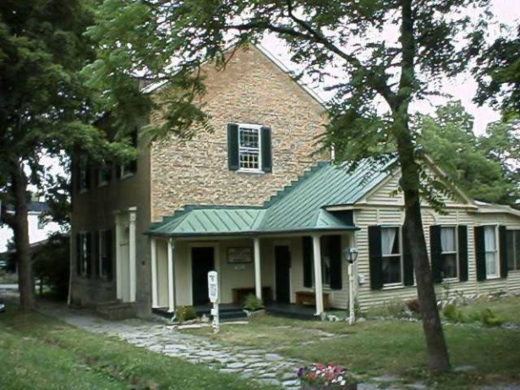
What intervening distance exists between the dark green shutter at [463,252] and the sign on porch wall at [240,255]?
7017mm

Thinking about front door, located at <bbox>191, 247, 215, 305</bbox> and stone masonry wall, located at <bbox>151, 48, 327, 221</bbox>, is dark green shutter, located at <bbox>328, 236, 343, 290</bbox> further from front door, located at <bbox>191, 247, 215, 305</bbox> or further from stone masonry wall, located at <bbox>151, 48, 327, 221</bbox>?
front door, located at <bbox>191, 247, 215, 305</bbox>

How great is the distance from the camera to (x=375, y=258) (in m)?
19.2

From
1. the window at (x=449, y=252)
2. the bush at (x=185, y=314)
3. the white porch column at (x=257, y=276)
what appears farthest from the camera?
the window at (x=449, y=252)

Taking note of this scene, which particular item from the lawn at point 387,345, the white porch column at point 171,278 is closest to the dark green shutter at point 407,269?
the lawn at point 387,345

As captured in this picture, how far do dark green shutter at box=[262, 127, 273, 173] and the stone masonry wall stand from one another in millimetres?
227

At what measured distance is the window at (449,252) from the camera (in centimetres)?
2148

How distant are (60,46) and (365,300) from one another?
11436 millimetres

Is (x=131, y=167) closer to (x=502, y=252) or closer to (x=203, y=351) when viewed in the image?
(x=203, y=351)

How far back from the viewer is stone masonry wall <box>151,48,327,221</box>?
2088 centimetres

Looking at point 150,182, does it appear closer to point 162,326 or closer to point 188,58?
point 162,326

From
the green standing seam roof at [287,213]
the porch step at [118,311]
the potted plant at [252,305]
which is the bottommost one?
the porch step at [118,311]

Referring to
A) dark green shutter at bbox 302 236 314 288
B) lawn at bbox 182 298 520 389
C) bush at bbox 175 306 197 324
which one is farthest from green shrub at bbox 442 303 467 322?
bush at bbox 175 306 197 324

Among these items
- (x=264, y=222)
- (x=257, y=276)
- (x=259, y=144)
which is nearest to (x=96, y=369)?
(x=257, y=276)

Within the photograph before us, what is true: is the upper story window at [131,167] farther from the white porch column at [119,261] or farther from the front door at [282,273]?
the front door at [282,273]
